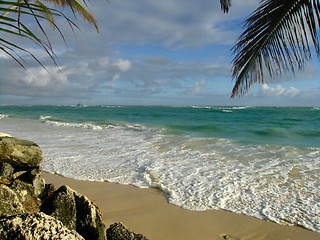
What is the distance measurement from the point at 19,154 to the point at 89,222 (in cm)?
185

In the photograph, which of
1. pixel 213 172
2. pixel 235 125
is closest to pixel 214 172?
pixel 213 172

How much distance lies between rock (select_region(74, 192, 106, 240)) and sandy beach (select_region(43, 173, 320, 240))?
40.0 inches

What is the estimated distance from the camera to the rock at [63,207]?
3501 millimetres

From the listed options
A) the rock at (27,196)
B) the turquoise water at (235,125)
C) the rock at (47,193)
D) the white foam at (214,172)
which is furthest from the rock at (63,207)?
the turquoise water at (235,125)

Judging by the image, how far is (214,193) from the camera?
244 inches

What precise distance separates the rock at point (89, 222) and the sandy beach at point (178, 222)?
3.34 feet

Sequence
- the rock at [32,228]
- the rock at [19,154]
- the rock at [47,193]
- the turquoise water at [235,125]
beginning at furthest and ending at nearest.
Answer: the turquoise water at [235,125], the rock at [19,154], the rock at [47,193], the rock at [32,228]

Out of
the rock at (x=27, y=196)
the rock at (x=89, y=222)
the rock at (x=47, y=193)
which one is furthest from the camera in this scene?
the rock at (x=47, y=193)

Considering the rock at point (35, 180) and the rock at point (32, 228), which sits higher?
the rock at point (32, 228)

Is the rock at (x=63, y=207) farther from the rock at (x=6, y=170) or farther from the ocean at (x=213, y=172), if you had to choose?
the ocean at (x=213, y=172)

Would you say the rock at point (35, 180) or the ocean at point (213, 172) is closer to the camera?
the rock at point (35, 180)

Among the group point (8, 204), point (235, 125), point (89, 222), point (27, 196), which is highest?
point (8, 204)

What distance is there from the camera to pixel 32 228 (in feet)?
7.06

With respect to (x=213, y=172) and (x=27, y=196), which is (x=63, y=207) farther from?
(x=213, y=172)
